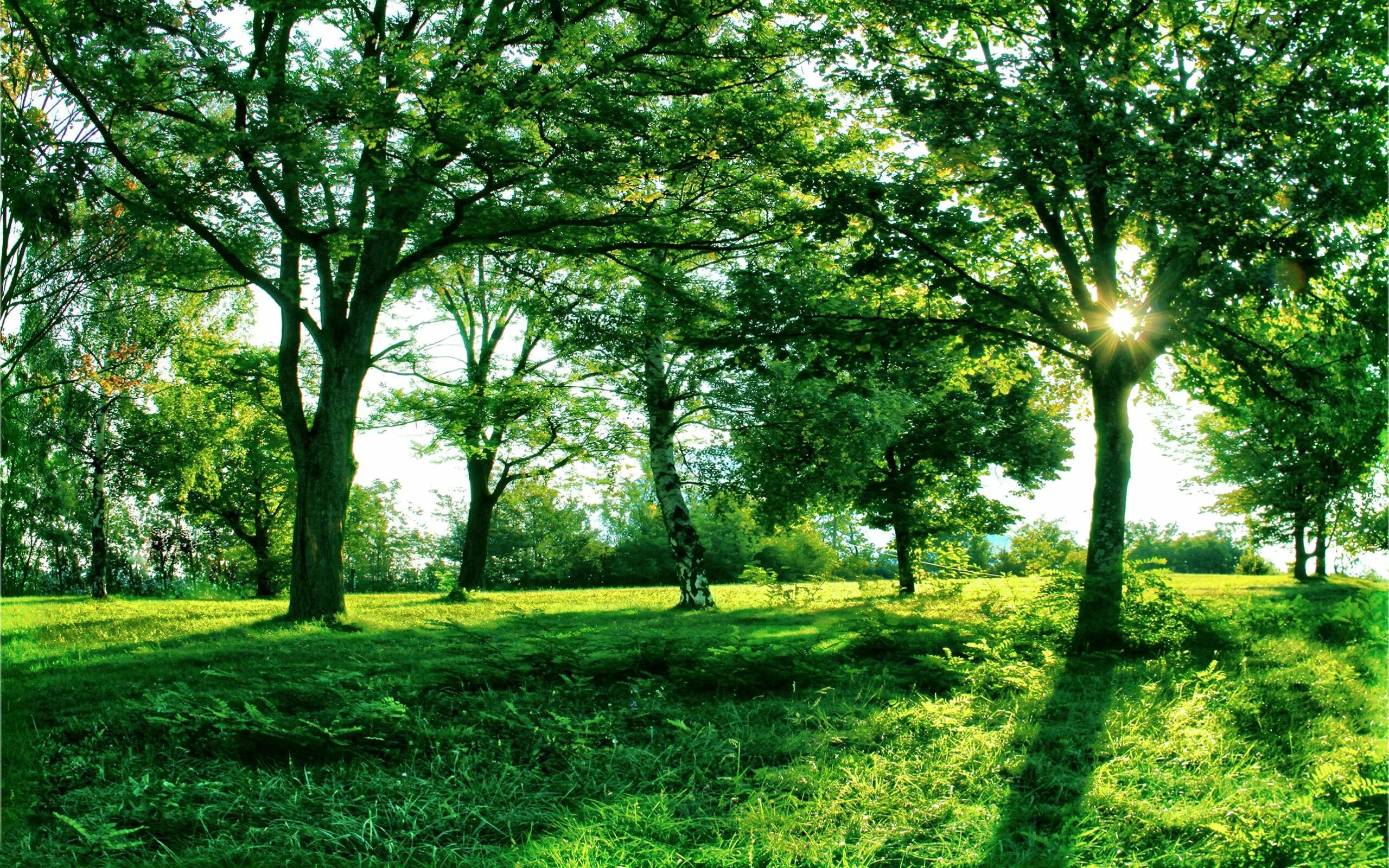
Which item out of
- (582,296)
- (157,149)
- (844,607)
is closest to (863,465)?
(844,607)

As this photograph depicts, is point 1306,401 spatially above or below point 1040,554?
above

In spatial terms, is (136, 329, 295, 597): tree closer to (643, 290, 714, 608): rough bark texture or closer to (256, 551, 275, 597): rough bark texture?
(256, 551, 275, 597): rough bark texture

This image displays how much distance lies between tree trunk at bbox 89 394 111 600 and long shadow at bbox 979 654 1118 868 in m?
21.2

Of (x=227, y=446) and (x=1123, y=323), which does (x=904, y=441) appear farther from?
(x=227, y=446)

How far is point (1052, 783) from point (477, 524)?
18.9m

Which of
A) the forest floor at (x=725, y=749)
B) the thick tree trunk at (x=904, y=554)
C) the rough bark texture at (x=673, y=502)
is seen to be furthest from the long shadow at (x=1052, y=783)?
the rough bark texture at (x=673, y=502)

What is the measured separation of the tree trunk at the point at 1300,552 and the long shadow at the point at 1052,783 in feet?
18.7

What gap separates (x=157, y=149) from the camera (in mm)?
10602

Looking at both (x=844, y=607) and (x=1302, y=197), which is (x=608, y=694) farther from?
(x=844, y=607)

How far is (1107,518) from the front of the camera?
364 inches

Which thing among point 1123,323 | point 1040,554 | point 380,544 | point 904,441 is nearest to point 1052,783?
point 1123,323

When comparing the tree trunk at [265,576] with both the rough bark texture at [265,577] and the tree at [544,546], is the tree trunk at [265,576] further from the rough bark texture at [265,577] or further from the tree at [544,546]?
the tree at [544,546]

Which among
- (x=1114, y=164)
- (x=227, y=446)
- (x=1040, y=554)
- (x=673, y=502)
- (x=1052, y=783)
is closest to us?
(x=1052, y=783)

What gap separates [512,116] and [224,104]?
747cm
